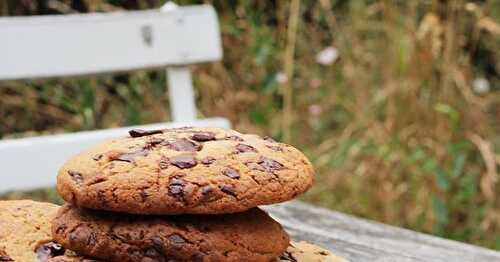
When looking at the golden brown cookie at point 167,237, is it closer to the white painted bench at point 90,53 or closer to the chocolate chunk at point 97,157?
the chocolate chunk at point 97,157

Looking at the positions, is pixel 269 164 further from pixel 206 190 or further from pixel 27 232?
pixel 27 232

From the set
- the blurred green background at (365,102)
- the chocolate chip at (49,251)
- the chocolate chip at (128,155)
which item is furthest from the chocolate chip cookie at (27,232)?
the blurred green background at (365,102)

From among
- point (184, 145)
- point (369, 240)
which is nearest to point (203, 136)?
point (184, 145)

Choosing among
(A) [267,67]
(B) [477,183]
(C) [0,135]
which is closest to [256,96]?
(A) [267,67]

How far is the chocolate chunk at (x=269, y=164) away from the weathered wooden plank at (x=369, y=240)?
32cm

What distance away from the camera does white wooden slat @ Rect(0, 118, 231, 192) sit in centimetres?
157

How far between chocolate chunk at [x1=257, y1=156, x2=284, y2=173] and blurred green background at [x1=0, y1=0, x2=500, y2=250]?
1187 mm

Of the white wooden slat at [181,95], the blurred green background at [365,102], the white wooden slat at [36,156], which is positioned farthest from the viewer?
the blurred green background at [365,102]

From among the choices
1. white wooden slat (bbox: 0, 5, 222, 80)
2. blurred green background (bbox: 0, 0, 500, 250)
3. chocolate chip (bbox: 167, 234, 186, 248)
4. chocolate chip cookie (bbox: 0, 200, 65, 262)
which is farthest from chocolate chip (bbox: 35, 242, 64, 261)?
blurred green background (bbox: 0, 0, 500, 250)

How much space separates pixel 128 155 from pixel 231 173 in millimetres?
86

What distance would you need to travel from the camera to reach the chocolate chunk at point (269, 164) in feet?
2.34

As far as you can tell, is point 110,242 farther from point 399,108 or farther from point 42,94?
point 42,94

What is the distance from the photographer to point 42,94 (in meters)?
2.37

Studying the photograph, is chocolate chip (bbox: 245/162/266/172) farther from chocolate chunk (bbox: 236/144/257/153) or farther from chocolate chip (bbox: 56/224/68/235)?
chocolate chip (bbox: 56/224/68/235)
